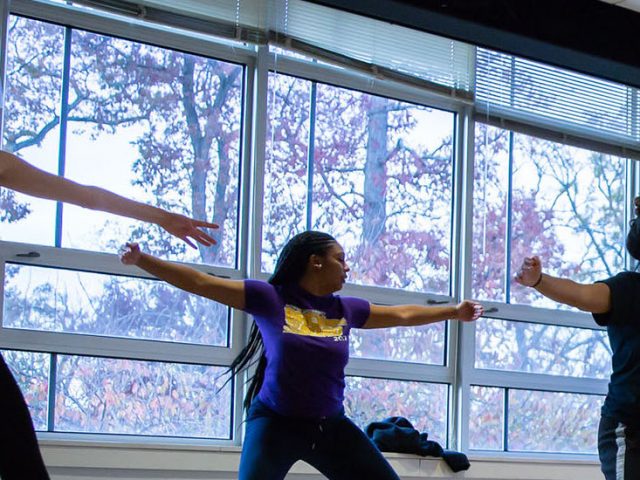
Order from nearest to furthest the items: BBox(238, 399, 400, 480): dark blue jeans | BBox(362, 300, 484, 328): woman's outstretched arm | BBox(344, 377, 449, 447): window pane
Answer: BBox(238, 399, 400, 480): dark blue jeans, BBox(362, 300, 484, 328): woman's outstretched arm, BBox(344, 377, 449, 447): window pane

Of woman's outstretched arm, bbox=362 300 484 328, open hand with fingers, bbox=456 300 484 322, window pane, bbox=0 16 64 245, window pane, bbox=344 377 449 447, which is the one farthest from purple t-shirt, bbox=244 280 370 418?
window pane, bbox=344 377 449 447

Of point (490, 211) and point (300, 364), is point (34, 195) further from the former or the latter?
point (490, 211)

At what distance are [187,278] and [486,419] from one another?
2920mm

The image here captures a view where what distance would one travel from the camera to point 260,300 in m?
3.42

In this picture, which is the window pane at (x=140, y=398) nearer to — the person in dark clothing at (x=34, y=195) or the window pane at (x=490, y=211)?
the window pane at (x=490, y=211)

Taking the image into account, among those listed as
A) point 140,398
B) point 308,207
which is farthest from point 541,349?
point 140,398

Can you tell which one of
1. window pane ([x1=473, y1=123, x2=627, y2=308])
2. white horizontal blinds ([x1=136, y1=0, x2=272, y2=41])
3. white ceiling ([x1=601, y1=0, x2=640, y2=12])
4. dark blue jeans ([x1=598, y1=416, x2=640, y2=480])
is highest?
white ceiling ([x1=601, y1=0, x2=640, y2=12])

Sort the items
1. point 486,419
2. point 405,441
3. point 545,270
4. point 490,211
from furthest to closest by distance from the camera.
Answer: point 545,270
point 490,211
point 486,419
point 405,441

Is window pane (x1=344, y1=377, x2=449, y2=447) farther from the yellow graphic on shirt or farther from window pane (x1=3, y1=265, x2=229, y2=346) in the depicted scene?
the yellow graphic on shirt

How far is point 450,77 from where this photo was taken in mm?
5605

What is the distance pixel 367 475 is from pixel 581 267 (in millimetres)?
3244

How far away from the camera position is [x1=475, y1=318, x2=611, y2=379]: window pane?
224 inches

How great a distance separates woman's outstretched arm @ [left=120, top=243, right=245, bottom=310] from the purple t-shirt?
0.19 ft

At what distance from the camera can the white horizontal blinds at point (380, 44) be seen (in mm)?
5086
